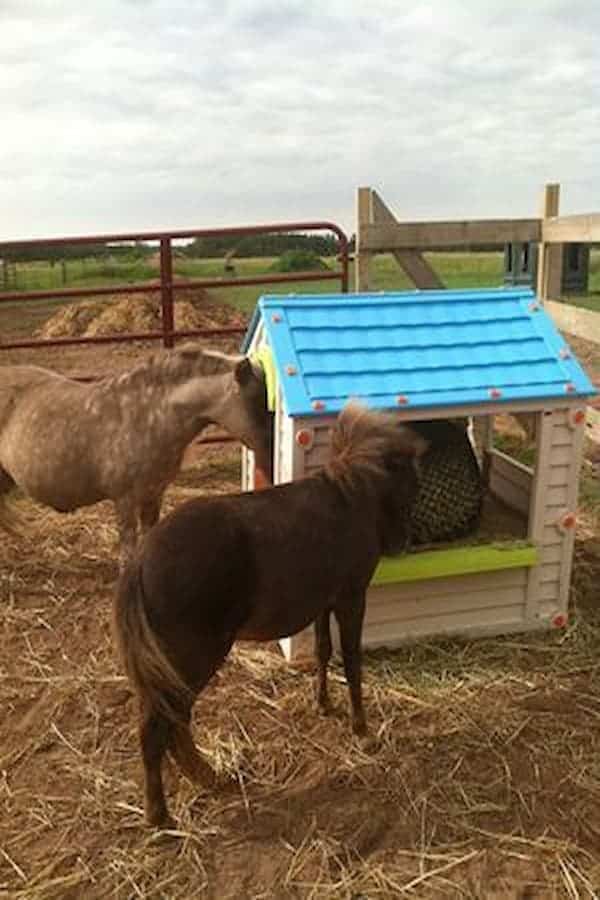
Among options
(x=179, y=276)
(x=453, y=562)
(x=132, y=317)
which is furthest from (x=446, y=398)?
(x=179, y=276)

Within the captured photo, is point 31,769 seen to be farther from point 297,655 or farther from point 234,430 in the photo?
point 234,430

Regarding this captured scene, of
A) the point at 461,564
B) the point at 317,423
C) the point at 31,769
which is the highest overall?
the point at 317,423

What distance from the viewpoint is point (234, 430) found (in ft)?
13.8

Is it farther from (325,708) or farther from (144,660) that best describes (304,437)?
(144,660)

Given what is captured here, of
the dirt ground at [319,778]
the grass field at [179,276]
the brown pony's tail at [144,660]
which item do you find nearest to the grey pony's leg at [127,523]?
the dirt ground at [319,778]

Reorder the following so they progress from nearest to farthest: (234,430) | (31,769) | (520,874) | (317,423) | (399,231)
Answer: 1. (520,874)
2. (31,769)
3. (317,423)
4. (234,430)
5. (399,231)

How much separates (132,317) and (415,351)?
1261cm

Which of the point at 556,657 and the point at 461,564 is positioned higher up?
the point at 461,564

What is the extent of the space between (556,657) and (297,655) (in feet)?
4.00

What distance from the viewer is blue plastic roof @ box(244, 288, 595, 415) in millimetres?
3580

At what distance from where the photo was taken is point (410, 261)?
19.7ft

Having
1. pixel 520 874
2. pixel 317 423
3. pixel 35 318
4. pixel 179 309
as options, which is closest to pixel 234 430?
pixel 317 423

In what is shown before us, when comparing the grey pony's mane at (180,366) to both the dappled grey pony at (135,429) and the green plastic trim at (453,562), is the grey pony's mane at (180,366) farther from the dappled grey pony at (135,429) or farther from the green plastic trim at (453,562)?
the green plastic trim at (453,562)

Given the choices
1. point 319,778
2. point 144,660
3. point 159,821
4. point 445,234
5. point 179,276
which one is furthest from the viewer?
point 179,276
